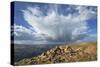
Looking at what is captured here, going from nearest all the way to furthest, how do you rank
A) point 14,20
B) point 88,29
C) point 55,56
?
1. point 14,20
2. point 55,56
3. point 88,29

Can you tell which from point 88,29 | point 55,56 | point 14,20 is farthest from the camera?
point 88,29

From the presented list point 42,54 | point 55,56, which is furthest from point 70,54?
point 42,54

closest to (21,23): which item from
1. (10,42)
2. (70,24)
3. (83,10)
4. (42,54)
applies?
(10,42)

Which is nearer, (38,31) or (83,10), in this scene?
(38,31)

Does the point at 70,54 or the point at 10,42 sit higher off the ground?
the point at 10,42

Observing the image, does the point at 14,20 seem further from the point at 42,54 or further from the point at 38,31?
the point at 42,54

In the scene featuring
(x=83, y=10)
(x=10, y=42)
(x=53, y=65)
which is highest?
(x=83, y=10)
